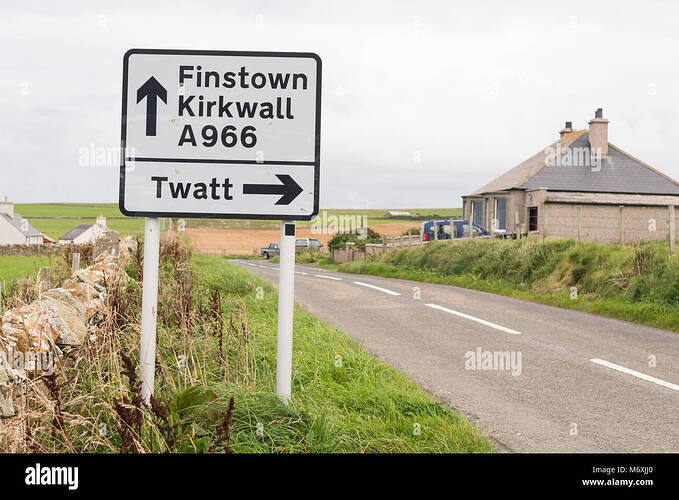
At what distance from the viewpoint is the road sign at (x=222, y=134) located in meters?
4.29

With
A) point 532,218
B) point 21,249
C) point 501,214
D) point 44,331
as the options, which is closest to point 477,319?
point 44,331

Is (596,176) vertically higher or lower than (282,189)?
higher

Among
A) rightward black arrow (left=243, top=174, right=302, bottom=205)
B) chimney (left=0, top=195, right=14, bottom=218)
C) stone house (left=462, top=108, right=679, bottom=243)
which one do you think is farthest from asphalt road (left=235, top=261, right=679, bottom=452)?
chimney (left=0, top=195, right=14, bottom=218)

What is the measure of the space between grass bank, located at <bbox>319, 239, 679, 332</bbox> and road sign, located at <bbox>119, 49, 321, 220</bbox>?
358 inches

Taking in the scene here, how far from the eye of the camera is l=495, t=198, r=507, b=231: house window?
126 feet

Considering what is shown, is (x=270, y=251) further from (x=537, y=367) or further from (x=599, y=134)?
(x=537, y=367)

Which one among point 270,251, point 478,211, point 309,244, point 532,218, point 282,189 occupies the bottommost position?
point 270,251

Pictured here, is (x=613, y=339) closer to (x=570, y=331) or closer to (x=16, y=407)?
(x=570, y=331)

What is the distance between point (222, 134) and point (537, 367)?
517 cm

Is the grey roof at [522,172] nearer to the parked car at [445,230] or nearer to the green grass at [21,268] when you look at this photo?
the parked car at [445,230]

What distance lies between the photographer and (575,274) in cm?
1579

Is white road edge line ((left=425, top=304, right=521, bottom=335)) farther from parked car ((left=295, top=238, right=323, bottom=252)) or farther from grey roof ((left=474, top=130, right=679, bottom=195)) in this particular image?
parked car ((left=295, top=238, right=323, bottom=252))

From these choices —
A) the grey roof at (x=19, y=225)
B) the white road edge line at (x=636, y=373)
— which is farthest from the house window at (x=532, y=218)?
the grey roof at (x=19, y=225)

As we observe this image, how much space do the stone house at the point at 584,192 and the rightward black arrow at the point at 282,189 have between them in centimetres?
3082
